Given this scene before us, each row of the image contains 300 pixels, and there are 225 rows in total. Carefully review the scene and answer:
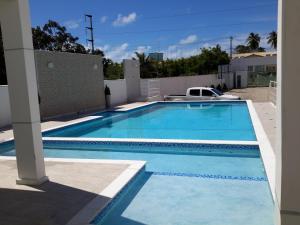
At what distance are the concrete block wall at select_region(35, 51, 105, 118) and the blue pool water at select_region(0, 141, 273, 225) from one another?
6329mm

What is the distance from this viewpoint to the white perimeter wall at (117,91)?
2046 cm

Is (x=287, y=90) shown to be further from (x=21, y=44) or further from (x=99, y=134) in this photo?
(x=99, y=134)

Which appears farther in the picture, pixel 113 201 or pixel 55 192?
pixel 55 192

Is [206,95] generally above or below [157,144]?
above

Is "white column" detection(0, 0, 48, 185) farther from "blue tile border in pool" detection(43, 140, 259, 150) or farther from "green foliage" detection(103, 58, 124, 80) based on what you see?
"green foliage" detection(103, 58, 124, 80)

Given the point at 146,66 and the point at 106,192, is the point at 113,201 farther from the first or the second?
the point at 146,66

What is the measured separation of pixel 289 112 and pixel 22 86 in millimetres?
3870

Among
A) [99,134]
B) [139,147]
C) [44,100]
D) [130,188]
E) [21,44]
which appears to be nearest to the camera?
[21,44]

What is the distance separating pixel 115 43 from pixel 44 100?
3896cm

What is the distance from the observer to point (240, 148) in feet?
25.1

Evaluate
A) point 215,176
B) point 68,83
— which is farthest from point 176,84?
point 215,176

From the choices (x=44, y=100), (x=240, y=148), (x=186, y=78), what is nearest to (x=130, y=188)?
(x=240, y=148)

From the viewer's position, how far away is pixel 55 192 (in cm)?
478

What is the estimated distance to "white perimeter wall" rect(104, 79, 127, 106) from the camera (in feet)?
67.1
